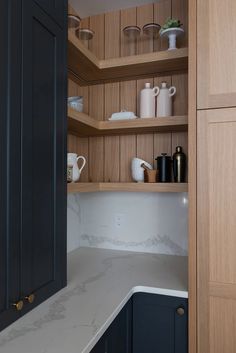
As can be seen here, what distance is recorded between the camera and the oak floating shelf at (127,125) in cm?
158

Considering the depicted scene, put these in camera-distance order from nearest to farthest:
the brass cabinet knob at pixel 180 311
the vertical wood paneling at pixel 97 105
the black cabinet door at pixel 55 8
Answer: the black cabinet door at pixel 55 8 → the brass cabinet knob at pixel 180 311 → the vertical wood paneling at pixel 97 105

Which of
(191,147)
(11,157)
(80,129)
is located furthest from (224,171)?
(80,129)

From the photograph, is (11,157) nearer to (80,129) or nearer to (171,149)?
(80,129)

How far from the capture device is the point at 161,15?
1.89 meters

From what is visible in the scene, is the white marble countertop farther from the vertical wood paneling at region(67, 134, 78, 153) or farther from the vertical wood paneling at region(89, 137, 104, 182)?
the vertical wood paneling at region(67, 134, 78, 153)

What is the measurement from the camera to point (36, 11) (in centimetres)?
106

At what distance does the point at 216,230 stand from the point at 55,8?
1122mm

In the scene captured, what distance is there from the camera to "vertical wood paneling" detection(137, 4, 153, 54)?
191 cm

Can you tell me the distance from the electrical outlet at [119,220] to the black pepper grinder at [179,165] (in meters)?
0.51

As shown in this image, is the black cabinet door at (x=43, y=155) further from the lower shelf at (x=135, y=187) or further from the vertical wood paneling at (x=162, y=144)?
the vertical wood paneling at (x=162, y=144)

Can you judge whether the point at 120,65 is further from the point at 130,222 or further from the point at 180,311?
the point at 180,311

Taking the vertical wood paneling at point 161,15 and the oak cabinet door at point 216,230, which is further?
the vertical wood paneling at point 161,15

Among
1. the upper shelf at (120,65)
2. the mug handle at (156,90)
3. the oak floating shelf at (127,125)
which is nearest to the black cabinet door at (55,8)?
the upper shelf at (120,65)

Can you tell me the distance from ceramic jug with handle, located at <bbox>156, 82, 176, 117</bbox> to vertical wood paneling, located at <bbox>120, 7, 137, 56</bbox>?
383 mm
